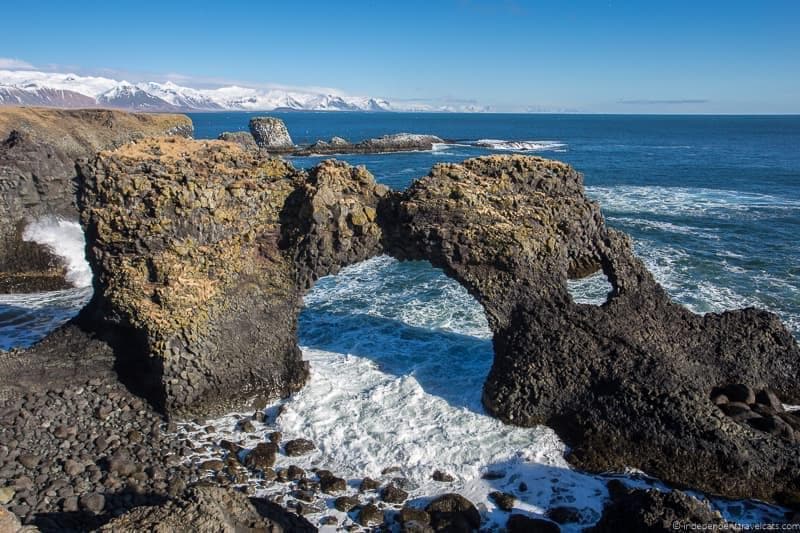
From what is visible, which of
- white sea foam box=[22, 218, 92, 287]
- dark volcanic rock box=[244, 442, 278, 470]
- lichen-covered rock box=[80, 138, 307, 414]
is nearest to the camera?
dark volcanic rock box=[244, 442, 278, 470]

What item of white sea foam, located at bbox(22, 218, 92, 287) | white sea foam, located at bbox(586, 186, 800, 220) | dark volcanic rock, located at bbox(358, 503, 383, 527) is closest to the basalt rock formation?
white sea foam, located at bbox(22, 218, 92, 287)

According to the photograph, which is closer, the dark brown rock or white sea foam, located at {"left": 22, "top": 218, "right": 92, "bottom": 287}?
the dark brown rock

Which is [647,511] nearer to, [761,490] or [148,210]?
[761,490]

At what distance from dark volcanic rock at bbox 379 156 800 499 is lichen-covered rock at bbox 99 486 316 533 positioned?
265 inches

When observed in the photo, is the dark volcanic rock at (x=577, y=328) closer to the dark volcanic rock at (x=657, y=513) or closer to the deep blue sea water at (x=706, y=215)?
the dark volcanic rock at (x=657, y=513)

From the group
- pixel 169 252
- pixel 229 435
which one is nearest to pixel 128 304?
pixel 169 252

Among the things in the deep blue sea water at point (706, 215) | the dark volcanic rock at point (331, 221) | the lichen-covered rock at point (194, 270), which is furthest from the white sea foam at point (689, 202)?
the lichen-covered rock at point (194, 270)

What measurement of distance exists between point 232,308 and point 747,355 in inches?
573

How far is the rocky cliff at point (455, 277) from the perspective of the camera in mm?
14000

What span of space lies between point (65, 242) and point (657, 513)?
2819 centimetres

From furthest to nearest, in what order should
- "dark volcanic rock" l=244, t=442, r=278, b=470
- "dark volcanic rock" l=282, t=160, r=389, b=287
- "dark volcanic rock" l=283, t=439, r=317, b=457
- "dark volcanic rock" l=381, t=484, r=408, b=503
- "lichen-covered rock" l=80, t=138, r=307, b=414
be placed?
"dark volcanic rock" l=282, t=160, r=389, b=287
"lichen-covered rock" l=80, t=138, r=307, b=414
"dark volcanic rock" l=283, t=439, r=317, b=457
"dark volcanic rock" l=244, t=442, r=278, b=470
"dark volcanic rock" l=381, t=484, r=408, b=503

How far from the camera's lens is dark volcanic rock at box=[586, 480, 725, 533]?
8844mm

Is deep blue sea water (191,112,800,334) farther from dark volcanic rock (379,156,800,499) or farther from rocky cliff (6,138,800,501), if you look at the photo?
rocky cliff (6,138,800,501)

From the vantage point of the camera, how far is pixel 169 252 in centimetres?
1430
